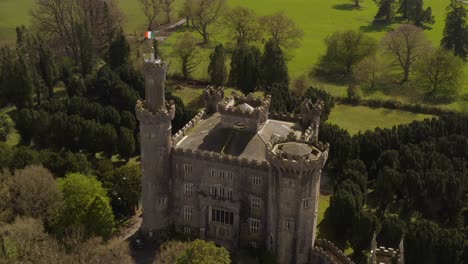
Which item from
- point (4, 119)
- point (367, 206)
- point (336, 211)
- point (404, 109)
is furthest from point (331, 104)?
point (4, 119)

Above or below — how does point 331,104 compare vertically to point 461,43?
below

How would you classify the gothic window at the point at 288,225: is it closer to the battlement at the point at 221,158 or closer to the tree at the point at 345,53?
the battlement at the point at 221,158

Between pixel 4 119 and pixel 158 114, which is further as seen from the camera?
pixel 4 119

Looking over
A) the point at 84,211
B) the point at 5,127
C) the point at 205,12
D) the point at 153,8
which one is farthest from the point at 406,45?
the point at 84,211

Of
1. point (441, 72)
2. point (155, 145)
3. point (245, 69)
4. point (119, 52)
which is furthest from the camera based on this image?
point (441, 72)

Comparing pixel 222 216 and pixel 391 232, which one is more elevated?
pixel 222 216

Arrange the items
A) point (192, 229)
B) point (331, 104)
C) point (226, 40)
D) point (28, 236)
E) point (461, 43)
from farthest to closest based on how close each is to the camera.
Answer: point (226, 40) → point (461, 43) → point (331, 104) → point (192, 229) → point (28, 236)

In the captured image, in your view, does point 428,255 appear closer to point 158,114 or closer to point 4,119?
point 158,114

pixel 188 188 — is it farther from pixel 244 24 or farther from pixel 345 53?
pixel 244 24
